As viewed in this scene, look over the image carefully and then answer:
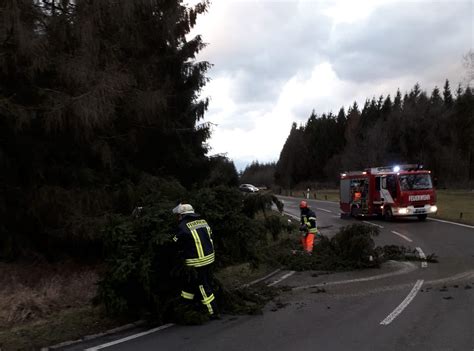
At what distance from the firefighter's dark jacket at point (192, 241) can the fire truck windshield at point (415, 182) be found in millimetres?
18409

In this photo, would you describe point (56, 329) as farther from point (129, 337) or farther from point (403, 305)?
point (403, 305)

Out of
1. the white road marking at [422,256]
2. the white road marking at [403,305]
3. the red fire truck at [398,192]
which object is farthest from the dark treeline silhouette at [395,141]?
the white road marking at [403,305]

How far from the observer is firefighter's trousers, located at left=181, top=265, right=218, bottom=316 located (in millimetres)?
7391

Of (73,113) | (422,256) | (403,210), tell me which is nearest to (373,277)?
(422,256)

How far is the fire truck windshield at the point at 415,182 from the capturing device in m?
23.8

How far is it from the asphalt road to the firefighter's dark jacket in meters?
0.97

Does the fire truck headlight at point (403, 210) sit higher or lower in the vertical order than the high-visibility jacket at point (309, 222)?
lower

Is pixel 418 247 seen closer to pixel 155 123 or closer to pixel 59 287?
pixel 155 123

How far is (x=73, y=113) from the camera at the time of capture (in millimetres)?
10547

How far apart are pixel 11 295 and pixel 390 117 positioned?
83.2 meters

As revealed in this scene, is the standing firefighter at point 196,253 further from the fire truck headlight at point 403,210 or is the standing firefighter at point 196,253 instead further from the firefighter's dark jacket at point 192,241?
the fire truck headlight at point 403,210

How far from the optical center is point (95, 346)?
627cm

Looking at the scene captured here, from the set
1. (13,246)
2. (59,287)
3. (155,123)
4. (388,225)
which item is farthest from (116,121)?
(388,225)

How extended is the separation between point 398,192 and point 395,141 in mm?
61731
